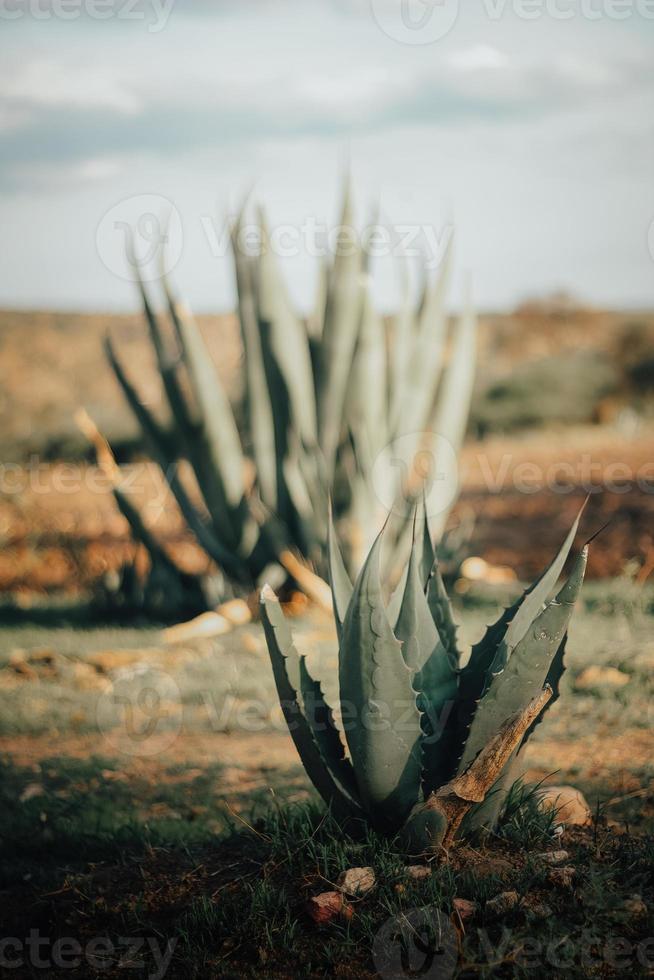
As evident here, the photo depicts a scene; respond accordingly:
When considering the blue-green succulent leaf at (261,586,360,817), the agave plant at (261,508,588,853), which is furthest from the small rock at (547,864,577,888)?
the blue-green succulent leaf at (261,586,360,817)

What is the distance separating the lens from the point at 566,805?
2678 mm

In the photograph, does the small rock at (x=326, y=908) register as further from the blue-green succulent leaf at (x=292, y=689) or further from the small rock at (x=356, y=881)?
the blue-green succulent leaf at (x=292, y=689)

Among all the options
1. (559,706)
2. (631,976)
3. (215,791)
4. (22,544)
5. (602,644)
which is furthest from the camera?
(22,544)

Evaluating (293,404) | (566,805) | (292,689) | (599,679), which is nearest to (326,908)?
(292,689)

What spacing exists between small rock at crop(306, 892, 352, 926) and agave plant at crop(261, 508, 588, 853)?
0.26m

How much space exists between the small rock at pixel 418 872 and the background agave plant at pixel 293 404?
3.34 meters

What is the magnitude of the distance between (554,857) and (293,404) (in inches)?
145

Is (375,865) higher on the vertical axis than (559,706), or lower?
higher

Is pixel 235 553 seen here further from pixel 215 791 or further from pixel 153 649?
pixel 215 791

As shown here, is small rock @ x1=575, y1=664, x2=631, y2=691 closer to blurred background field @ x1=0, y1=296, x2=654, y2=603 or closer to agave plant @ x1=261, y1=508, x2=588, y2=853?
blurred background field @ x1=0, y1=296, x2=654, y2=603

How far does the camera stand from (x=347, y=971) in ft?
6.64

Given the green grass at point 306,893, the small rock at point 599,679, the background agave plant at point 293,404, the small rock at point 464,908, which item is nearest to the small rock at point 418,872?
the green grass at point 306,893

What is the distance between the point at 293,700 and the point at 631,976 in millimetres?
955

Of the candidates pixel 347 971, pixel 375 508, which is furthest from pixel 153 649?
pixel 347 971
